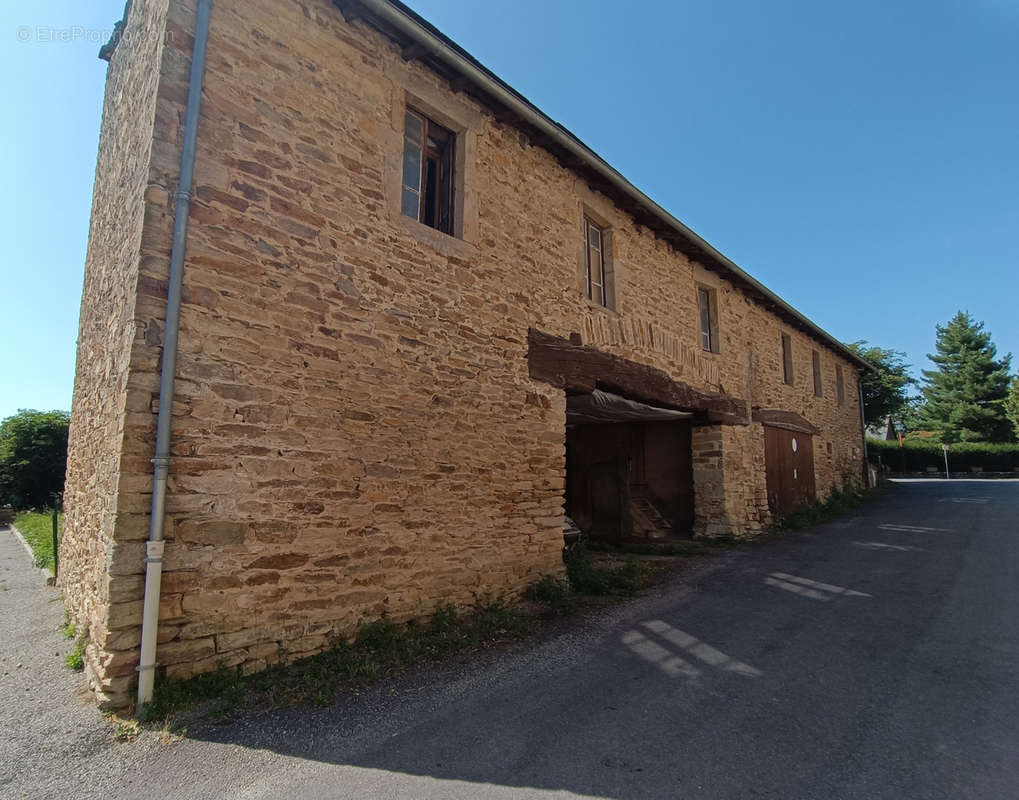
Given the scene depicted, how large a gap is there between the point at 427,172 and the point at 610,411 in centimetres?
487

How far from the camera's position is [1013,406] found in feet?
105

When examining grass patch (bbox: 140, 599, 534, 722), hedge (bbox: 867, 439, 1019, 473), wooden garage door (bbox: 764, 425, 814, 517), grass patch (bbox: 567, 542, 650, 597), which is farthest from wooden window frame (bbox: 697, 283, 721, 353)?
hedge (bbox: 867, 439, 1019, 473)

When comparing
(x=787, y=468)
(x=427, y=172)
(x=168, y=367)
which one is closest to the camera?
(x=168, y=367)

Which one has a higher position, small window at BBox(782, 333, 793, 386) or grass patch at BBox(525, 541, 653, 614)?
small window at BBox(782, 333, 793, 386)

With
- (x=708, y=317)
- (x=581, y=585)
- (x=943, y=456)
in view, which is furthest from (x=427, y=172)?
(x=943, y=456)

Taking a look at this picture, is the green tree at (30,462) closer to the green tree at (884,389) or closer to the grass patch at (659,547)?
the grass patch at (659,547)

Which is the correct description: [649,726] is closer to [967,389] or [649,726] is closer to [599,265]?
[599,265]

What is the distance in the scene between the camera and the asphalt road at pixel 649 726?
8.32 feet

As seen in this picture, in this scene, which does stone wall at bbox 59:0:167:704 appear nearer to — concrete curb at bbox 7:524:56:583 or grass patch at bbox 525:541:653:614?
concrete curb at bbox 7:524:56:583

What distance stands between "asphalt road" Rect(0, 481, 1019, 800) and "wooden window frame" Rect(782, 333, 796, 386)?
8.59m

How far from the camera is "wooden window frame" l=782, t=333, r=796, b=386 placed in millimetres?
13125

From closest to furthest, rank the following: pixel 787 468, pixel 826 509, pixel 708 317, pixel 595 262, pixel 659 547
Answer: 1. pixel 595 262
2. pixel 659 547
3. pixel 708 317
4. pixel 787 468
5. pixel 826 509

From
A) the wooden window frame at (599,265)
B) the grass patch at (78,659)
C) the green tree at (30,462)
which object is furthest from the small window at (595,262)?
the green tree at (30,462)

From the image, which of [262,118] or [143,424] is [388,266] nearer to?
[262,118]
